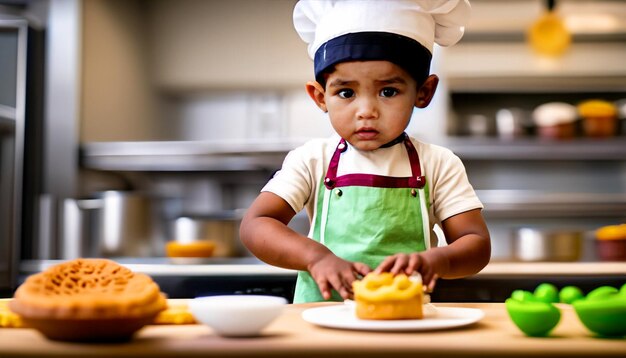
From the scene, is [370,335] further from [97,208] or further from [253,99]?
[253,99]

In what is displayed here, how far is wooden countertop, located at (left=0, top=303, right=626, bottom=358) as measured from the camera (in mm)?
614

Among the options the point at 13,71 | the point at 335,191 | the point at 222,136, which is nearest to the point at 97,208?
the point at 13,71

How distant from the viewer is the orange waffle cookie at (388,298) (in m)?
0.76

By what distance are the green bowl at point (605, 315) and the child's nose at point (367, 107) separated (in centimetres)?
43

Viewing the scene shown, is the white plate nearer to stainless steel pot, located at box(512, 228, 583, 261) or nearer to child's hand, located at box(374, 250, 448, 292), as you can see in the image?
child's hand, located at box(374, 250, 448, 292)

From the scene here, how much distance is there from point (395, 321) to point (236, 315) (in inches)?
6.9

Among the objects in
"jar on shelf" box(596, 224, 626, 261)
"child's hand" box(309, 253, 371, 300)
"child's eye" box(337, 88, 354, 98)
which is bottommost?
"jar on shelf" box(596, 224, 626, 261)

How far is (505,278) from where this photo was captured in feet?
7.18

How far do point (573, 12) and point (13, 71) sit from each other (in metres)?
2.33

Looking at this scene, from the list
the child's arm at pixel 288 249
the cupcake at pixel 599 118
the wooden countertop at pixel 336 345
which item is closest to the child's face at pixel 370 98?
the child's arm at pixel 288 249

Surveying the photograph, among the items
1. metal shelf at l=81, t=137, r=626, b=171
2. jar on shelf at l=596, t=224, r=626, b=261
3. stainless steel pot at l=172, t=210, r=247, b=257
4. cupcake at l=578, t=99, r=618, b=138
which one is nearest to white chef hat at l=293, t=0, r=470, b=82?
jar on shelf at l=596, t=224, r=626, b=261

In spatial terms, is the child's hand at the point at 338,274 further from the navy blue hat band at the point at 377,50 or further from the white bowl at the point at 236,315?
the navy blue hat band at the point at 377,50

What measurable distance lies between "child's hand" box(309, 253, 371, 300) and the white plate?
22 millimetres

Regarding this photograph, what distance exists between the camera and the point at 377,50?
40.2 inches
